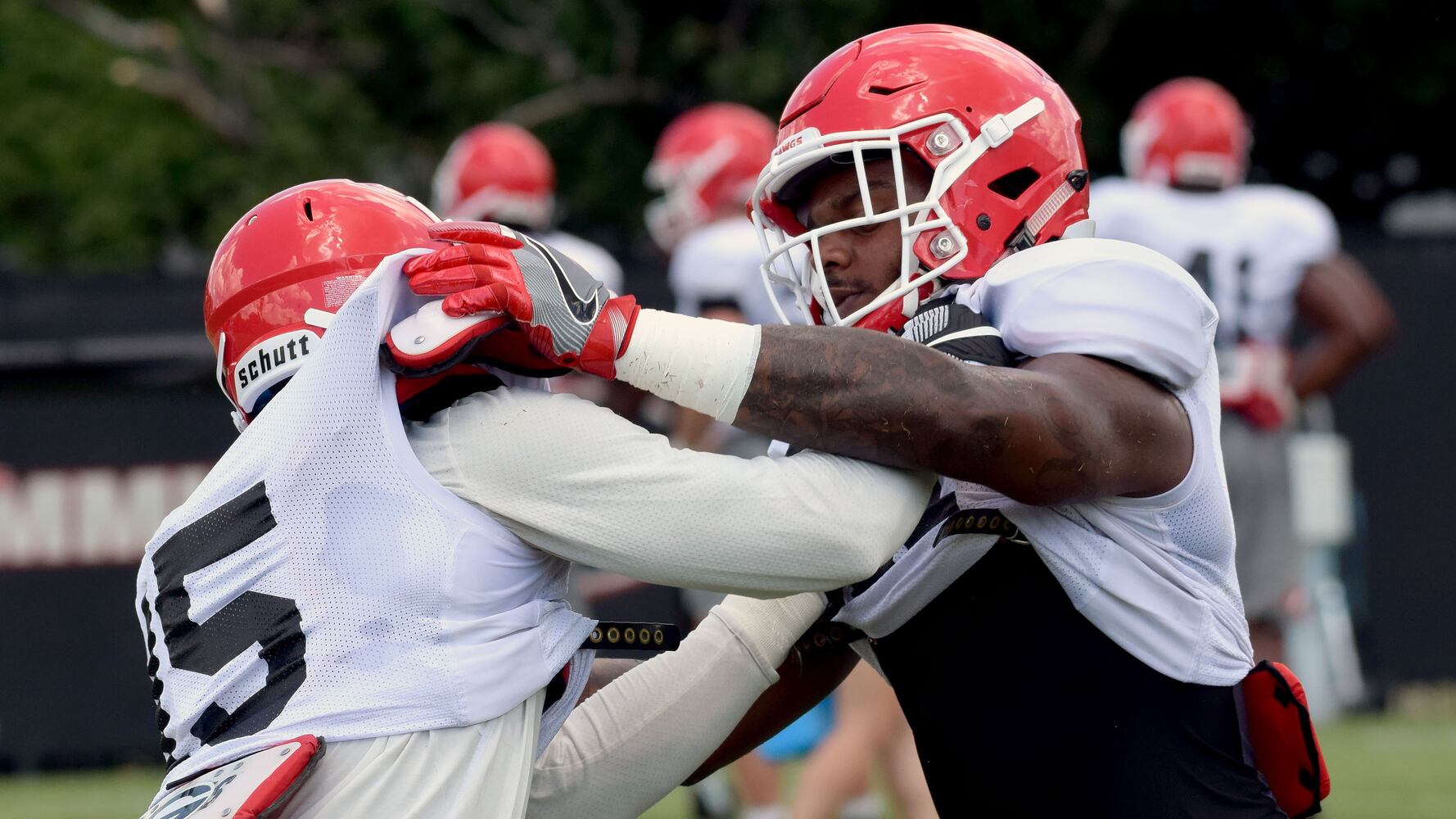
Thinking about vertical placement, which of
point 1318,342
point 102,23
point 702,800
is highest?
point 102,23

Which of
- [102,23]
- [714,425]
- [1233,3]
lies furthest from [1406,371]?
[102,23]

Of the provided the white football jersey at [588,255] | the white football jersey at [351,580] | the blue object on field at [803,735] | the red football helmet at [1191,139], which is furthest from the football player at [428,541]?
the white football jersey at [588,255]

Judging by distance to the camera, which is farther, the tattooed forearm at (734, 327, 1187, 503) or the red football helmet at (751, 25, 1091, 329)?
the red football helmet at (751, 25, 1091, 329)

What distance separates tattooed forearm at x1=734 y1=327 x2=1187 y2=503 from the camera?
1.90 metres

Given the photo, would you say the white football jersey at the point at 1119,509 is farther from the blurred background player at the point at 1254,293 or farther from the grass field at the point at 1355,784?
the grass field at the point at 1355,784

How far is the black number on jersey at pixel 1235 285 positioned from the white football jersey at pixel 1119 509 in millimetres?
3506

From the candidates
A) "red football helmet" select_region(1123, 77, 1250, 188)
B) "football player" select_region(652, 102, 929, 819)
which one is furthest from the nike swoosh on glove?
"red football helmet" select_region(1123, 77, 1250, 188)

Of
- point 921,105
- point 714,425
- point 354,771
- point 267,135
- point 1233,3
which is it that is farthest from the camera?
point 267,135

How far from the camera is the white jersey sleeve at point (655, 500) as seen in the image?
193cm

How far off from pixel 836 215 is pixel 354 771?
3.12 feet

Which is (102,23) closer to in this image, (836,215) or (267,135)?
(267,135)

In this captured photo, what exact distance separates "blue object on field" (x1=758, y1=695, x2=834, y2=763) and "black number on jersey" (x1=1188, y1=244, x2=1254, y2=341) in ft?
5.57

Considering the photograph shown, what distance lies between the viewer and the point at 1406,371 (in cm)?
832

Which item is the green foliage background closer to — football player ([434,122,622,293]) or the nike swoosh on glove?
football player ([434,122,622,293])
